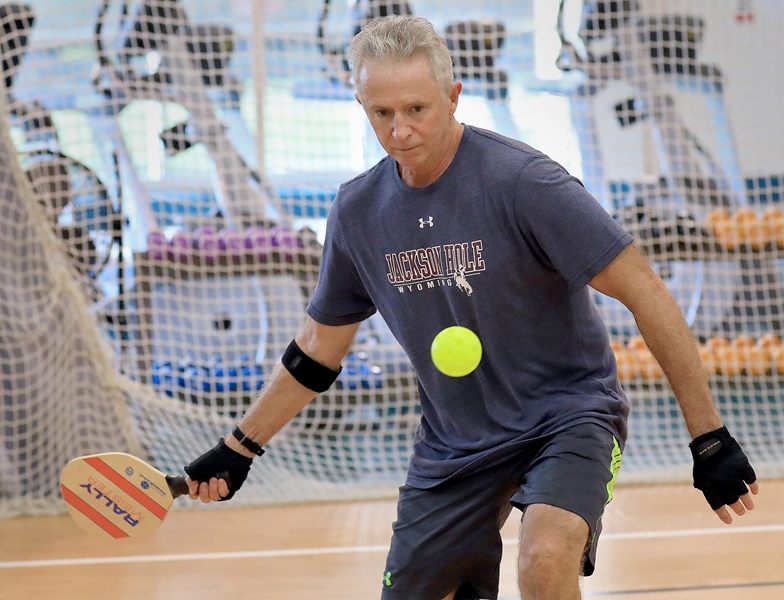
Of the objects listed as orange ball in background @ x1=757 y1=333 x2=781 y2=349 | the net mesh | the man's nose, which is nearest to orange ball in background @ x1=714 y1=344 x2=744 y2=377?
the net mesh

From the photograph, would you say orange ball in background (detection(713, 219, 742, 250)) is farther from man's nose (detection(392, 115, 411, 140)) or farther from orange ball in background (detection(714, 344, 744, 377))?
man's nose (detection(392, 115, 411, 140))

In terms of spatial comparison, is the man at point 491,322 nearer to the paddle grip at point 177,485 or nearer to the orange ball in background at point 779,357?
the paddle grip at point 177,485

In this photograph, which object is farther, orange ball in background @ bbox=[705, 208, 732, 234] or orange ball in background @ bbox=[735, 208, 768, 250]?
orange ball in background @ bbox=[705, 208, 732, 234]

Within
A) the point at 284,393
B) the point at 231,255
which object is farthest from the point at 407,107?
the point at 231,255

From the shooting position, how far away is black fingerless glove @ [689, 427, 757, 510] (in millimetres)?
1815

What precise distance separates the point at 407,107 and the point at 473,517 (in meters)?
0.87

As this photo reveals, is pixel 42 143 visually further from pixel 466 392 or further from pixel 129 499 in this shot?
pixel 466 392

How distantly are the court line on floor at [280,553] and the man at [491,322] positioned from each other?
4.72ft

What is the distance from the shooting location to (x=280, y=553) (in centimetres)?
363

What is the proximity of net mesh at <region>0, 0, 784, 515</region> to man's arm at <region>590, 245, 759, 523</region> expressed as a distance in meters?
2.76

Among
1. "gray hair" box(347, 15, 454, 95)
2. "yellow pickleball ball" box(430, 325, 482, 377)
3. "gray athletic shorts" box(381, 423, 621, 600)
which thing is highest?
"gray hair" box(347, 15, 454, 95)

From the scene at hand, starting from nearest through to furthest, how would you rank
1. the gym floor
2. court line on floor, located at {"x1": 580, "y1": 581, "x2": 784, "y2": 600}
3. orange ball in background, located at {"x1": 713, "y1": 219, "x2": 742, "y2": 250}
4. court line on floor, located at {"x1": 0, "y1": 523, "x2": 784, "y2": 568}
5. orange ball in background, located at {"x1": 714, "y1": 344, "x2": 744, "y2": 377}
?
court line on floor, located at {"x1": 580, "y1": 581, "x2": 784, "y2": 600} → the gym floor → court line on floor, located at {"x1": 0, "y1": 523, "x2": 784, "y2": 568} → orange ball in background, located at {"x1": 713, "y1": 219, "x2": 742, "y2": 250} → orange ball in background, located at {"x1": 714, "y1": 344, "x2": 744, "y2": 377}

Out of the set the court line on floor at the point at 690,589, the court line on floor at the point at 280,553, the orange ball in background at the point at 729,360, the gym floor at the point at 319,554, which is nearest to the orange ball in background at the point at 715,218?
the orange ball in background at the point at 729,360

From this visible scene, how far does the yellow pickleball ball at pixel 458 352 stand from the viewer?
1.95 m
